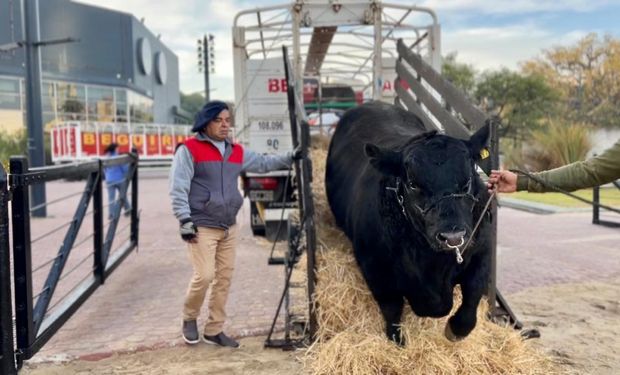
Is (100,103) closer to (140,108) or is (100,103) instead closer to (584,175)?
(140,108)

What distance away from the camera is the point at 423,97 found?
18.2 feet

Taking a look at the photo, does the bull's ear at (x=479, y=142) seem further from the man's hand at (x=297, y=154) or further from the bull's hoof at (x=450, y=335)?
the man's hand at (x=297, y=154)

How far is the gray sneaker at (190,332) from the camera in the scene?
416cm

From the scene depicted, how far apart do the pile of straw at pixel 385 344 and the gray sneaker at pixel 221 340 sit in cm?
70

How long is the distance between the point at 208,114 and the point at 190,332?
1625 millimetres

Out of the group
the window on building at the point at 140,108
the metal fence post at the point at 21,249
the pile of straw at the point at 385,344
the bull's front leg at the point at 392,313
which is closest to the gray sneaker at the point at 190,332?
the pile of straw at the point at 385,344

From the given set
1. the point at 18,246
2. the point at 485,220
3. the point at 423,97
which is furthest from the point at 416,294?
the point at 423,97

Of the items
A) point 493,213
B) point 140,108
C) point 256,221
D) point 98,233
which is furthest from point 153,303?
point 140,108

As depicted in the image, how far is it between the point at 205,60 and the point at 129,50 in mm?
5677

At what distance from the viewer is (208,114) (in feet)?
13.1

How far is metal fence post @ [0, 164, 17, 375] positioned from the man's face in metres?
1.46

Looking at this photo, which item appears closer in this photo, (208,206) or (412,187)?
(412,187)

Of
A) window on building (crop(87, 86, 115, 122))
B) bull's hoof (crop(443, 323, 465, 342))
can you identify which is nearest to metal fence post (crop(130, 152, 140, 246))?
bull's hoof (crop(443, 323, 465, 342))

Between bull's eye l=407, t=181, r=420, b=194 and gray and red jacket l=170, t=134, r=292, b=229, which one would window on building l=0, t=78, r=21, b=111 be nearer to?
gray and red jacket l=170, t=134, r=292, b=229
